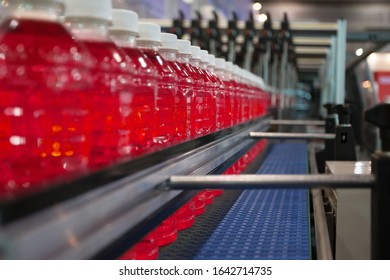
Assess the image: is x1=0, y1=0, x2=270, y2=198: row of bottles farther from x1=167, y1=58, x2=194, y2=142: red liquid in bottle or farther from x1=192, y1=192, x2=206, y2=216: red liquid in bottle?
x1=192, y1=192, x2=206, y2=216: red liquid in bottle

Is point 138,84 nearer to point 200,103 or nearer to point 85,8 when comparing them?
point 85,8

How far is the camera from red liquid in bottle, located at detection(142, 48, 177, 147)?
1.10 meters

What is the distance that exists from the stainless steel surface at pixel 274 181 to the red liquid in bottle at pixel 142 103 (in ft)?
0.32

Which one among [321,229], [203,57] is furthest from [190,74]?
[321,229]

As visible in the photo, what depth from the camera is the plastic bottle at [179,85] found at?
1229 mm

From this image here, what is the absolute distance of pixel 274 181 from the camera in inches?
34.1

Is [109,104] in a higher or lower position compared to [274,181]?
higher

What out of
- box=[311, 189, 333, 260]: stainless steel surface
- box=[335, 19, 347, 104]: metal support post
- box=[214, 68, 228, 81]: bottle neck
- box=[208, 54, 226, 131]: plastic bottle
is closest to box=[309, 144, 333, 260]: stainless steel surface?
box=[311, 189, 333, 260]: stainless steel surface

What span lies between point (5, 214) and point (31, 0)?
344 mm

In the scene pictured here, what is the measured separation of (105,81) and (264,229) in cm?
73

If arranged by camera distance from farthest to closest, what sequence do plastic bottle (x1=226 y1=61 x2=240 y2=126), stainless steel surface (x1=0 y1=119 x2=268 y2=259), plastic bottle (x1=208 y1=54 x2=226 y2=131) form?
plastic bottle (x1=226 y1=61 x2=240 y2=126), plastic bottle (x1=208 y1=54 x2=226 y2=131), stainless steel surface (x1=0 y1=119 x2=268 y2=259)

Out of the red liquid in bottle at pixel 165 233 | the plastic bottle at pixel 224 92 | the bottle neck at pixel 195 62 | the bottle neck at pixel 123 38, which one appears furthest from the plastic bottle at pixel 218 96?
the bottle neck at pixel 123 38

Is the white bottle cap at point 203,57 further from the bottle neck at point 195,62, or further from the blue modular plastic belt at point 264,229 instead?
the blue modular plastic belt at point 264,229
